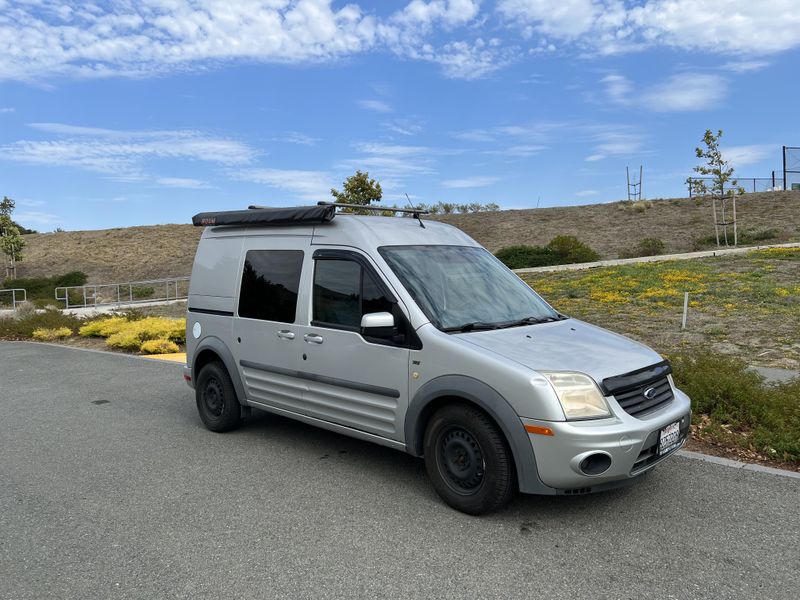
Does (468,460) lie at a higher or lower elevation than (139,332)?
lower

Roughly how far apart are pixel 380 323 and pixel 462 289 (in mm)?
876

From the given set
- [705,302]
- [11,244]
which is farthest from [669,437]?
[11,244]

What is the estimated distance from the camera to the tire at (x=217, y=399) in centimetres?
627

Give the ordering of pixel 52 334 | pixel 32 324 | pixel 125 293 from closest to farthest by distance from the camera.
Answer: pixel 52 334
pixel 32 324
pixel 125 293

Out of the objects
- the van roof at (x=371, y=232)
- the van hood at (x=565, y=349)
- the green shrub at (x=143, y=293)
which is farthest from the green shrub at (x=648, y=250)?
the van hood at (x=565, y=349)

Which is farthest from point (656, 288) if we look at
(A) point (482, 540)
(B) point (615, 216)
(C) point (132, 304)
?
(B) point (615, 216)

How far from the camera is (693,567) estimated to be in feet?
11.7

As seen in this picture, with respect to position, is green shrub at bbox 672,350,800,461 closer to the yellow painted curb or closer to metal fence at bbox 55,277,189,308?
the yellow painted curb

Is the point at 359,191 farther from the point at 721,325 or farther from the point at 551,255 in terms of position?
the point at 721,325

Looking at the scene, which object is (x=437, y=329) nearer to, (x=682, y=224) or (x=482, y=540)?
(x=482, y=540)

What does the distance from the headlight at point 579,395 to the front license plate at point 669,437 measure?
493 millimetres

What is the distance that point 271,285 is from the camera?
5.79 metres

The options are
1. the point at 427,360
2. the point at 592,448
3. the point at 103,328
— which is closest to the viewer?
the point at 592,448

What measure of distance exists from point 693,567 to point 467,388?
157cm
